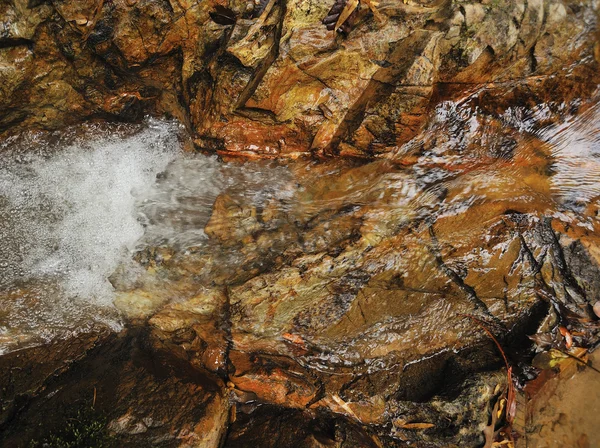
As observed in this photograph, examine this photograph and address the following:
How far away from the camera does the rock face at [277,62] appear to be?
3010 millimetres

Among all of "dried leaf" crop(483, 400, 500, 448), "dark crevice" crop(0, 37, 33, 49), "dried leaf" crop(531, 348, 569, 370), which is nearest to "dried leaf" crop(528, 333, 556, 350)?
"dried leaf" crop(531, 348, 569, 370)

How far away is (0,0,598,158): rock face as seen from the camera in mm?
3010

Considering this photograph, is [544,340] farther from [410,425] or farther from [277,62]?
[277,62]

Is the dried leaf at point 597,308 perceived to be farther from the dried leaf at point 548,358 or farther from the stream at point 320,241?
the dried leaf at point 548,358

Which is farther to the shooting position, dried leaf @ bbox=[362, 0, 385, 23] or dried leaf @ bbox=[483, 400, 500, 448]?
dried leaf @ bbox=[483, 400, 500, 448]

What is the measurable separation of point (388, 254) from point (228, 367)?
194 cm

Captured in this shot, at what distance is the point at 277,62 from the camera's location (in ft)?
10.7

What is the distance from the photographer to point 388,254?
3438 mm

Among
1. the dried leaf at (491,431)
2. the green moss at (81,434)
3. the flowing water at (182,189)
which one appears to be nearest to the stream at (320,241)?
the flowing water at (182,189)

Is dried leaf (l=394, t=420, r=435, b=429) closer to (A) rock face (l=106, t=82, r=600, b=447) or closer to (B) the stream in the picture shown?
(A) rock face (l=106, t=82, r=600, b=447)

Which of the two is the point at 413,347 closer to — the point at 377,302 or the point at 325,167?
the point at 377,302

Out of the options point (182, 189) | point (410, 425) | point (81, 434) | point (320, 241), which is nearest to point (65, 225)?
point (182, 189)

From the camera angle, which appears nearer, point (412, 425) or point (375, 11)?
point (375, 11)

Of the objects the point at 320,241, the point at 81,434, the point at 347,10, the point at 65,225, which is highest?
the point at 347,10
